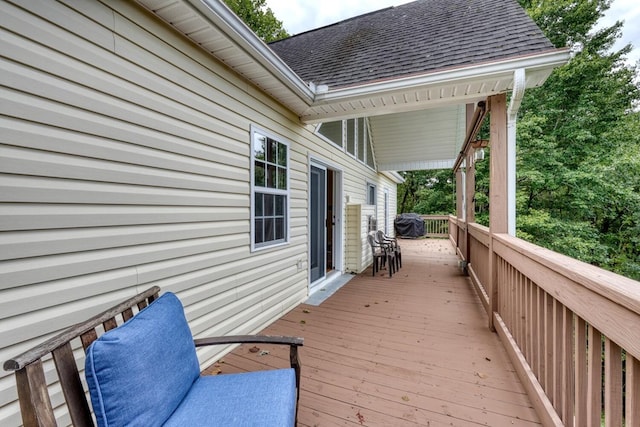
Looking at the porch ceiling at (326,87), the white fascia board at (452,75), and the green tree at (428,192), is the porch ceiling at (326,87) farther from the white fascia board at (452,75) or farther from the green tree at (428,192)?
the green tree at (428,192)

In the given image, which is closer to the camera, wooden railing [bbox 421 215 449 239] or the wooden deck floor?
the wooden deck floor

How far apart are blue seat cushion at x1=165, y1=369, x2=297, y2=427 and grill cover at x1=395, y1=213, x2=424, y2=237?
1141 centimetres

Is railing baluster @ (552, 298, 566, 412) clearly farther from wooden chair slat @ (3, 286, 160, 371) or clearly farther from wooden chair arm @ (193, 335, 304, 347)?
wooden chair slat @ (3, 286, 160, 371)

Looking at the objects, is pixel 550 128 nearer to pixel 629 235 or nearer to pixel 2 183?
pixel 629 235

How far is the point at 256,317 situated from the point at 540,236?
1063 centimetres

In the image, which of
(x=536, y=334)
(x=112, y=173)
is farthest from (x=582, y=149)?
(x=112, y=173)

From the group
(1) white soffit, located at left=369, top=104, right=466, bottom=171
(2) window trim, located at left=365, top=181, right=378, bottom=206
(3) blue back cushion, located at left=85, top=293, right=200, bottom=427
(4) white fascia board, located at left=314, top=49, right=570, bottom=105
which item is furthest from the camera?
(2) window trim, located at left=365, top=181, right=378, bottom=206

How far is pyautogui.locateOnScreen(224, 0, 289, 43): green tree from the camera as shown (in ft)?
35.0

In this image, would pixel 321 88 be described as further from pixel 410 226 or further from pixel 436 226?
pixel 436 226

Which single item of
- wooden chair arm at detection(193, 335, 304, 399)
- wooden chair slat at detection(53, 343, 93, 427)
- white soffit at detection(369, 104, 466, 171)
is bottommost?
wooden chair arm at detection(193, 335, 304, 399)

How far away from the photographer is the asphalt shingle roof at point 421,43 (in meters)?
2.90

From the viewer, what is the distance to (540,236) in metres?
9.48

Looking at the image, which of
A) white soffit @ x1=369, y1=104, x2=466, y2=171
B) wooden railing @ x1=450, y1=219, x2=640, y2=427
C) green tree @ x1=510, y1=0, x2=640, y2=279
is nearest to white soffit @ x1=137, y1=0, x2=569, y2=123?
wooden railing @ x1=450, y1=219, x2=640, y2=427

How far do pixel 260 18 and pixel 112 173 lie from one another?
12.6 metres
